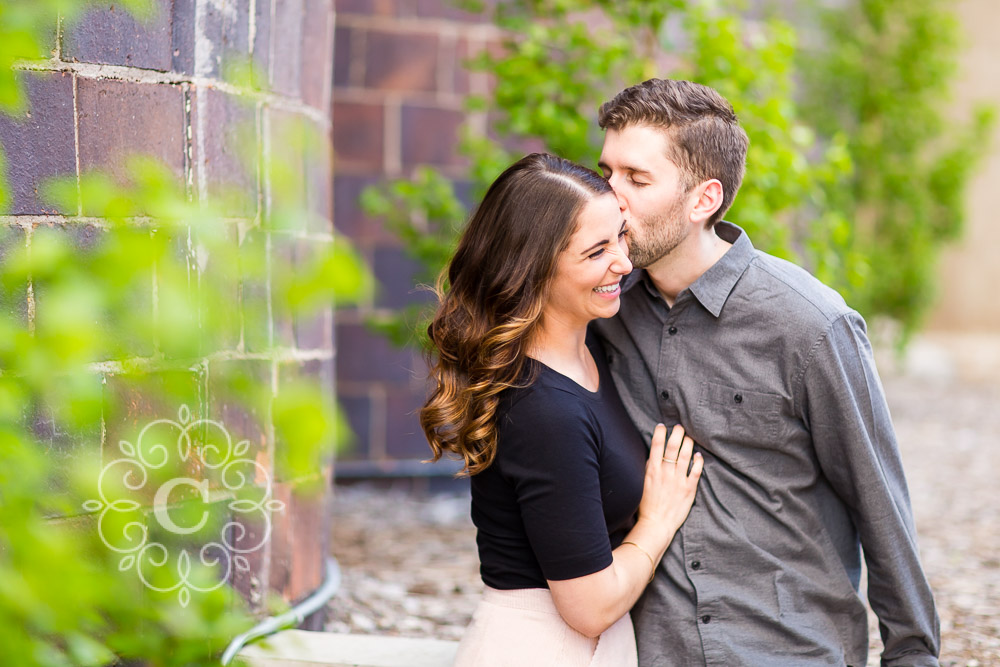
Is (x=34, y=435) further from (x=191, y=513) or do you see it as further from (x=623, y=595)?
(x=191, y=513)

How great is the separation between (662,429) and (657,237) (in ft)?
1.44

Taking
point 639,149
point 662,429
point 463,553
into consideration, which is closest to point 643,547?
point 662,429

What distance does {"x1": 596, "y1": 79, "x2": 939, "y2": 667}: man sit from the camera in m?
2.16

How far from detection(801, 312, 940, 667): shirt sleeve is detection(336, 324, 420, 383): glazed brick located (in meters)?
3.69

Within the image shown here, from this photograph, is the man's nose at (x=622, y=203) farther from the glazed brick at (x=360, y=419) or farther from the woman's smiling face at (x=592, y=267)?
the glazed brick at (x=360, y=419)

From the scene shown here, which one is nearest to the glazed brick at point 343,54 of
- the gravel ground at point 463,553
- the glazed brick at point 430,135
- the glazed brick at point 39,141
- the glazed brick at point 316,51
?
the glazed brick at point 430,135

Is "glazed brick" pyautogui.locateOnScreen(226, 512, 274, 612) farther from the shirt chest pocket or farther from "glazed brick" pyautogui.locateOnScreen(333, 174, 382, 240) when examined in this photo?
"glazed brick" pyautogui.locateOnScreen(333, 174, 382, 240)

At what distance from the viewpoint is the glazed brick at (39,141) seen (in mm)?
2176

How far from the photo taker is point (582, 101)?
14.2ft

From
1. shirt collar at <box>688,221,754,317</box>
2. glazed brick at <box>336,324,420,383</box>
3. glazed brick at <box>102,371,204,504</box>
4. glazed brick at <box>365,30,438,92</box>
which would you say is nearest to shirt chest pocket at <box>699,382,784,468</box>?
shirt collar at <box>688,221,754,317</box>

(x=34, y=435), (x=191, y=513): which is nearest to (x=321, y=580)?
(x=34, y=435)

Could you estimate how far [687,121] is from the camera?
7.49 ft

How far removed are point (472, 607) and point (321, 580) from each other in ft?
2.67

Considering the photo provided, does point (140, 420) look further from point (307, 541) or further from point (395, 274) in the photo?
point (395, 274)
